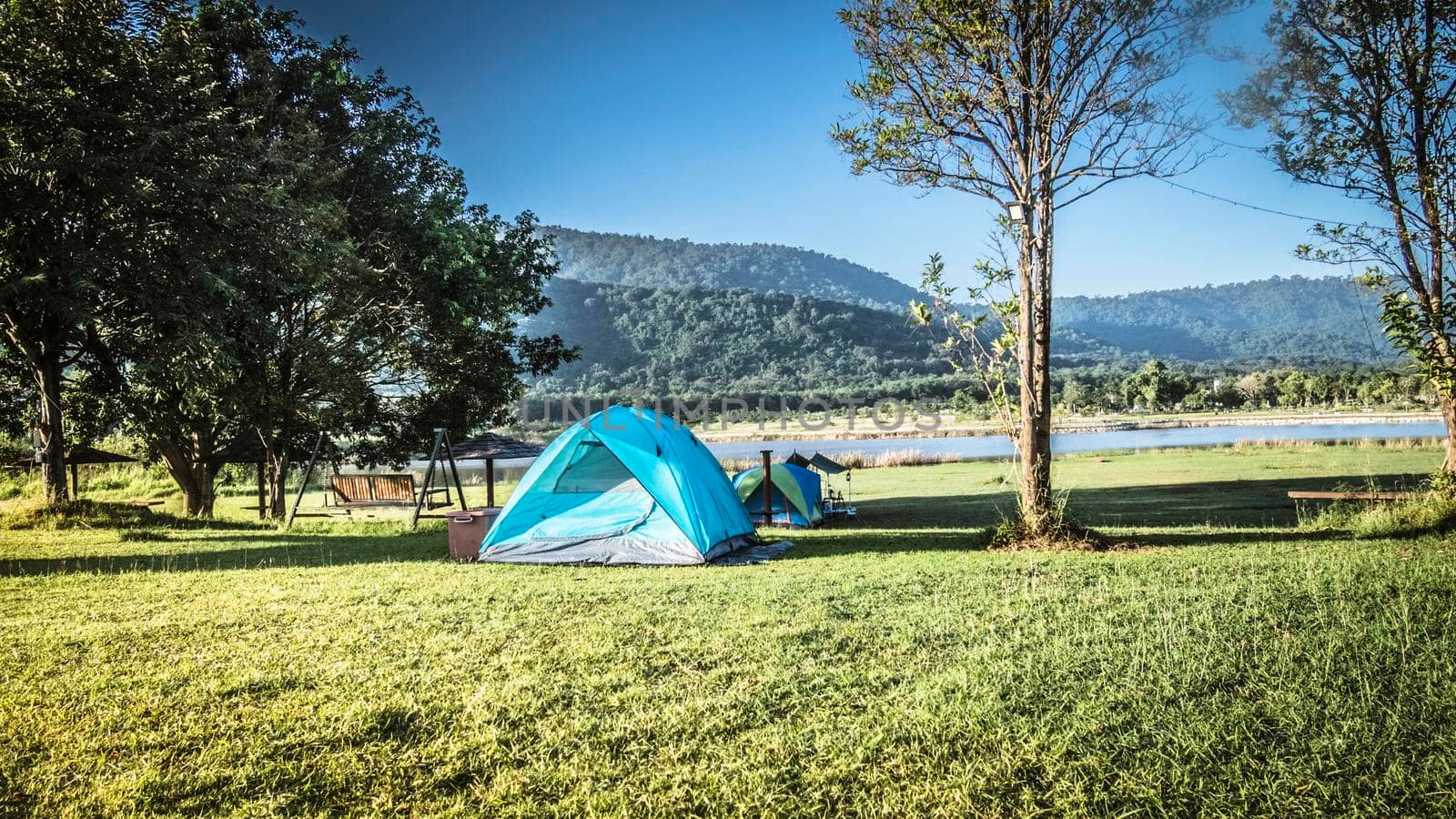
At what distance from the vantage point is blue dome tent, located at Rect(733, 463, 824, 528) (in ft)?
48.3

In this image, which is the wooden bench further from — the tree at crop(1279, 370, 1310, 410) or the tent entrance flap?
the tree at crop(1279, 370, 1310, 410)

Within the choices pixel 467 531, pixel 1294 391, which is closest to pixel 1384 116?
pixel 467 531

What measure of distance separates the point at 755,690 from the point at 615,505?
6.01 metres

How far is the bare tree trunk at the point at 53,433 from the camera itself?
12.7 meters

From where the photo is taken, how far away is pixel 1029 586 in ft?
21.8

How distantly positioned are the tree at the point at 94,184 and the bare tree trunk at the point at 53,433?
3cm

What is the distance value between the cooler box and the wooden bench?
4.78m

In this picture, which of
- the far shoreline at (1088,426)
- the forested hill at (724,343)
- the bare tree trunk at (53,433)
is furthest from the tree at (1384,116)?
the forested hill at (724,343)

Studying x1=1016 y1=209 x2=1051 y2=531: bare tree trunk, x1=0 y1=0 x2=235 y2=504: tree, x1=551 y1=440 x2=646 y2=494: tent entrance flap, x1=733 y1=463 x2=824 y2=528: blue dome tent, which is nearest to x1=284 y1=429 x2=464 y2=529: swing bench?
x1=0 y1=0 x2=235 y2=504: tree

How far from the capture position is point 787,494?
14.8 m

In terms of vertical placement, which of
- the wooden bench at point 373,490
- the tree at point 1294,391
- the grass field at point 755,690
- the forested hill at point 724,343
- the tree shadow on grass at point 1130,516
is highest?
the forested hill at point 724,343

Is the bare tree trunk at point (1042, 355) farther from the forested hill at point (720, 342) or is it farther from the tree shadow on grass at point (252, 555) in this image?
the forested hill at point (720, 342)

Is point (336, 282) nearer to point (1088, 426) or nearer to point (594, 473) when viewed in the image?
point (594, 473)

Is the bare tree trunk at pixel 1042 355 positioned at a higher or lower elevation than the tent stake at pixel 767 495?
higher
